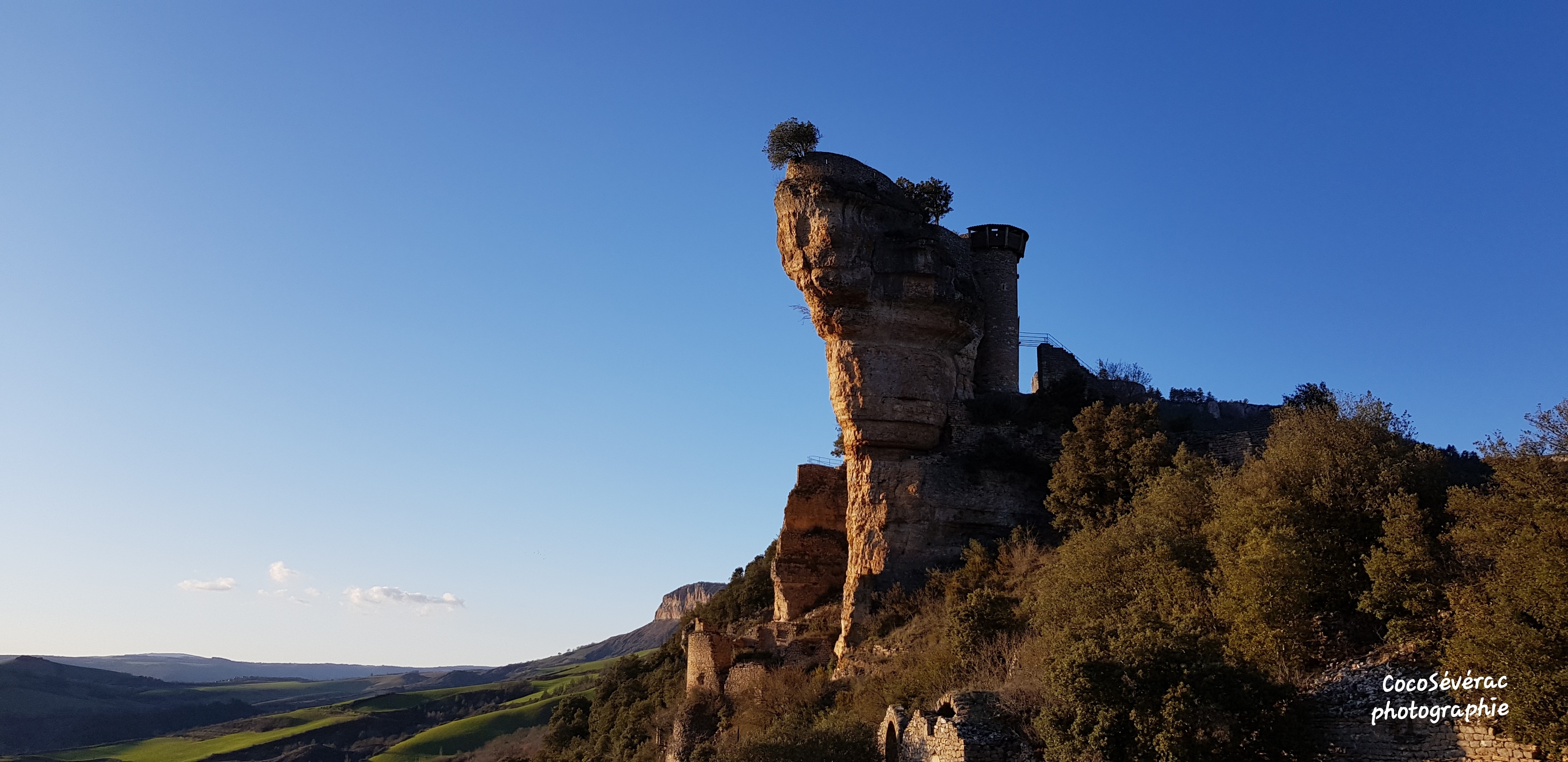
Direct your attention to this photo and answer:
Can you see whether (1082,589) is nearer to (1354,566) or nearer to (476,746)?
(1354,566)

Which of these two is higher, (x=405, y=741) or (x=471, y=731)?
(x=471, y=731)

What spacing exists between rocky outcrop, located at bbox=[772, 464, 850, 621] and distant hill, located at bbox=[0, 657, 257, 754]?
111 metres

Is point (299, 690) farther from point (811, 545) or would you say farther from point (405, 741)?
point (811, 545)

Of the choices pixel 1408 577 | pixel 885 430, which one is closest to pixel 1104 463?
pixel 885 430

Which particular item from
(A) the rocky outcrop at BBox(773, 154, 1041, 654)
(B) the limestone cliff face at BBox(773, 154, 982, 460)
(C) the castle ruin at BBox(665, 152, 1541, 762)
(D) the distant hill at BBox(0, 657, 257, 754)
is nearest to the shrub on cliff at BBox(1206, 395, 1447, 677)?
(C) the castle ruin at BBox(665, 152, 1541, 762)

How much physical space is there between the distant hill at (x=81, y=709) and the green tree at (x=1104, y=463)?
390 ft

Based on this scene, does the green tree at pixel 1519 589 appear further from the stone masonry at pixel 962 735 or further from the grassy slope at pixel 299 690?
the grassy slope at pixel 299 690

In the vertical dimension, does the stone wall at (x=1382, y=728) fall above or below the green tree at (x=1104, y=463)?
below

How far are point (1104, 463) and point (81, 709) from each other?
436ft

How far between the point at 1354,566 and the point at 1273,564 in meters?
1.54

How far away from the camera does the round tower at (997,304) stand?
107 ft

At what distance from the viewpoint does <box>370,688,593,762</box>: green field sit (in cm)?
7881

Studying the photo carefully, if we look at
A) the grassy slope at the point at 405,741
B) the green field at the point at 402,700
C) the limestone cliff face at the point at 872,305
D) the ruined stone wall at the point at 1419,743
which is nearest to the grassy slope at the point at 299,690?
the grassy slope at the point at 405,741

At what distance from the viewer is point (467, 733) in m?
82.6
